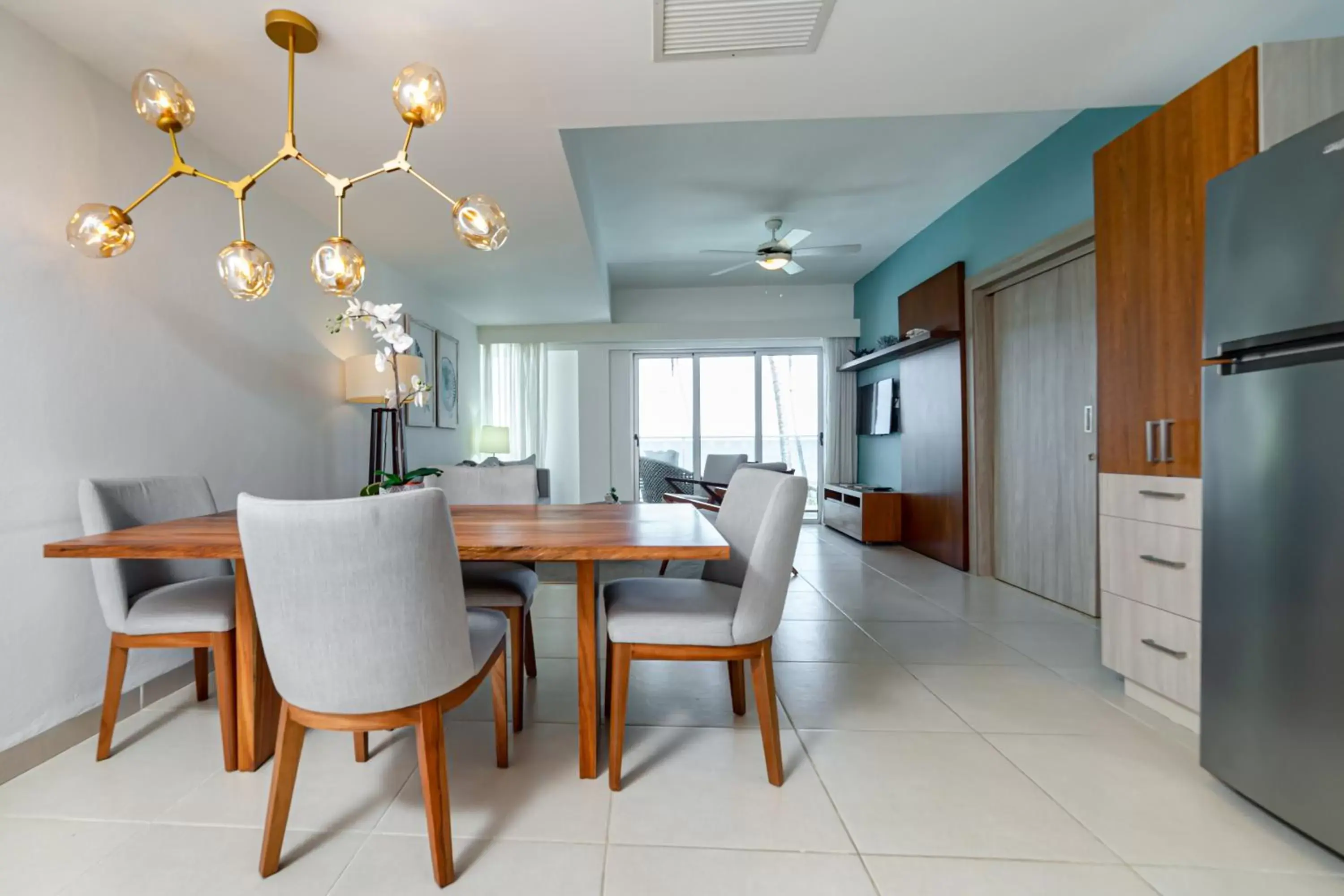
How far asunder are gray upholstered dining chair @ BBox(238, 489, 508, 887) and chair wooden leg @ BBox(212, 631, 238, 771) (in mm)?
591

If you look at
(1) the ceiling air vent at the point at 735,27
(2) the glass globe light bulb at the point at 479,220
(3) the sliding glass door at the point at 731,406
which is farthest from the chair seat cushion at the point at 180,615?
(3) the sliding glass door at the point at 731,406

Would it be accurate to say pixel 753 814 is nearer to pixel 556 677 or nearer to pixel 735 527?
pixel 735 527

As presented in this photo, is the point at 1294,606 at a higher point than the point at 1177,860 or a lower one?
higher

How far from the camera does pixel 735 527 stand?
204cm

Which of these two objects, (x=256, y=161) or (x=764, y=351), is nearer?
(x=256, y=161)

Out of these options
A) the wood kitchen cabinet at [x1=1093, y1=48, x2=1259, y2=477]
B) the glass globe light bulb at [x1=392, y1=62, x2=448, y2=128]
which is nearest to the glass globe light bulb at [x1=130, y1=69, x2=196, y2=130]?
the glass globe light bulb at [x1=392, y1=62, x2=448, y2=128]

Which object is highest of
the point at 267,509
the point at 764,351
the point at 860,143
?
the point at 860,143

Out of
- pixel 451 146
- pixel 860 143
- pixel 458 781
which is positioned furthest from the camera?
pixel 860 143

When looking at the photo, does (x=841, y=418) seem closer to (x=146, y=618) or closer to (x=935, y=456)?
(x=935, y=456)

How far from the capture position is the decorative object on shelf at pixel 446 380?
207 inches

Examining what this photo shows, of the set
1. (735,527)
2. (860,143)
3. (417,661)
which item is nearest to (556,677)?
(735,527)

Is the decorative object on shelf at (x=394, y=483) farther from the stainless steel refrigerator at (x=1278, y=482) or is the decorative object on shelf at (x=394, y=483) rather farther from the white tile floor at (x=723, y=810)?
the stainless steel refrigerator at (x=1278, y=482)

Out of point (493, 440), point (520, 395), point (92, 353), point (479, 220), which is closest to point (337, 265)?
point (479, 220)

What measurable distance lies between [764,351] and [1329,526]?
6127 millimetres
